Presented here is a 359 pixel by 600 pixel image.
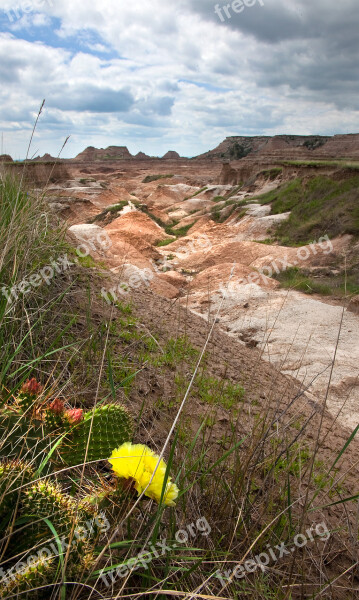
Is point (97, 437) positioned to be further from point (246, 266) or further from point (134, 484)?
point (246, 266)

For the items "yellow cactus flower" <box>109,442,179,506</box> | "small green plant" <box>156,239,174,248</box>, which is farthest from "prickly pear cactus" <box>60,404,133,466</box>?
"small green plant" <box>156,239,174,248</box>

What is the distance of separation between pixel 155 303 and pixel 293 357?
7.92 feet

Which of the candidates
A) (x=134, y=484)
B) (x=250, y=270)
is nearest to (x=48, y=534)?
(x=134, y=484)

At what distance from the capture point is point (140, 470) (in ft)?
3.92

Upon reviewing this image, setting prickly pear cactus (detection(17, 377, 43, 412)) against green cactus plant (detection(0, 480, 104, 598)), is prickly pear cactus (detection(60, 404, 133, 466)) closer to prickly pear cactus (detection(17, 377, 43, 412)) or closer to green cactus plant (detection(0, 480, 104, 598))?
prickly pear cactus (detection(17, 377, 43, 412))

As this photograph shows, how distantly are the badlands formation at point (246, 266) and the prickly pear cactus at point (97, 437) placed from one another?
1.92 ft

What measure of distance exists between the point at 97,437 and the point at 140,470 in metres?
0.48

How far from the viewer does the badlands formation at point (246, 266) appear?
587cm

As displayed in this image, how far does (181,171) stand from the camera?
193 feet

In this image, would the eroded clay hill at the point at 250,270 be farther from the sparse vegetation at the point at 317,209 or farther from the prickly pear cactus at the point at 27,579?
the prickly pear cactus at the point at 27,579

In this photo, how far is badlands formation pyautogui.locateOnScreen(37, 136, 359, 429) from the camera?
19.3 ft

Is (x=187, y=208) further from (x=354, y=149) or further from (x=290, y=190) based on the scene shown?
(x=354, y=149)

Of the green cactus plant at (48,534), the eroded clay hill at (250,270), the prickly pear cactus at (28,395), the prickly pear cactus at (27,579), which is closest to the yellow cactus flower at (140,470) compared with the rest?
the green cactus plant at (48,534)

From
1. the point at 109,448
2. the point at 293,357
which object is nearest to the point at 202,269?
the point at 293,357
